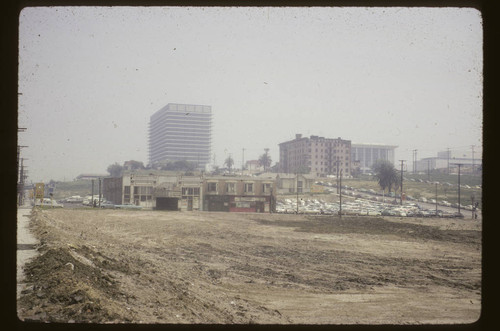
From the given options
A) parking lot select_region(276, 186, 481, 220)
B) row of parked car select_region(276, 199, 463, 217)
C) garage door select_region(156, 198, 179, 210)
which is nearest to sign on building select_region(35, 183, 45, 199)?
garage door select_region(156, 198, 179, 210)

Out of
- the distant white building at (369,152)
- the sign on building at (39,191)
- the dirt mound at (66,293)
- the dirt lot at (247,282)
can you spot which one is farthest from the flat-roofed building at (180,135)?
the dirt mound at (66,293)

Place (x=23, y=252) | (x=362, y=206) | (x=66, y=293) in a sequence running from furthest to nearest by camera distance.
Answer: (x=362, y=206) → (x=23, y=252) → (x=66, y=293)

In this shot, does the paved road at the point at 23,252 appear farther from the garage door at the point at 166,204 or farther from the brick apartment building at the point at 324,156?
the brick apartment building at the point at 324,156

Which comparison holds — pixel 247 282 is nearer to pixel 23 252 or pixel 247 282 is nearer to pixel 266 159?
pixel 23 252

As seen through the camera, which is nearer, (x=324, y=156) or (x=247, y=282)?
(x=247, y=282)

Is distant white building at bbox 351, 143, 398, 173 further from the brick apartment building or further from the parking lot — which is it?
the parking lot

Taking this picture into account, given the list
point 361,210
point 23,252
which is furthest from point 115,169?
point 23,252

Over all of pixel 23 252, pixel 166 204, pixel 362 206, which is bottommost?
pixel 362 206
